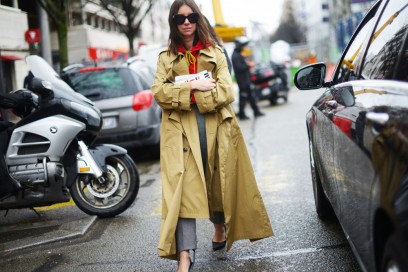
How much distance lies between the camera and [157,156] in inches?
416

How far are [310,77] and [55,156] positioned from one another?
243 cm

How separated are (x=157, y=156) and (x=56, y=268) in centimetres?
617

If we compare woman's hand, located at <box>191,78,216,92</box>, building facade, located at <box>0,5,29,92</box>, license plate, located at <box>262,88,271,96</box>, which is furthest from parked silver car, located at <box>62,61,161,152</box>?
license plate, located at <box>262,88,271,96</box>

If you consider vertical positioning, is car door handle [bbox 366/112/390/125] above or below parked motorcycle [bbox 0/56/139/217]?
above

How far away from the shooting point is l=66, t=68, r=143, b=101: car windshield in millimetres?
9391

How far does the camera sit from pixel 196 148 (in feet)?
12.8

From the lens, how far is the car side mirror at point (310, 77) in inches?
172

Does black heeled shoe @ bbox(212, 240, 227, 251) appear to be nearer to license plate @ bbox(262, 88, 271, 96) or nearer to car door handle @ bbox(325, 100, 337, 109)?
car door handle @ bbox(325, 100, 337, 109)

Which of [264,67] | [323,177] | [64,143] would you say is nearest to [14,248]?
[64,143]

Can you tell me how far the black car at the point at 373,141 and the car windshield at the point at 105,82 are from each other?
5.70 meters

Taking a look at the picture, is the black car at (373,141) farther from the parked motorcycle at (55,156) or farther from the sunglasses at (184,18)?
the parked motorcycle at (55,156)

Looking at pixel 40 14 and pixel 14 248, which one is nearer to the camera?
pixel 14 248

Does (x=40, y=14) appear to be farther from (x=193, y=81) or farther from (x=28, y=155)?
(x=193, y=81)

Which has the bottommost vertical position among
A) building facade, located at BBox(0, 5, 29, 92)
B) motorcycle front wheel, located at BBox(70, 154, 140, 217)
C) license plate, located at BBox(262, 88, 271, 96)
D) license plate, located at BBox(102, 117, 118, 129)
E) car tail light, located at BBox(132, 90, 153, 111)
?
motorcycle front wheel, located at BBox(70, 154, 140, 217)
